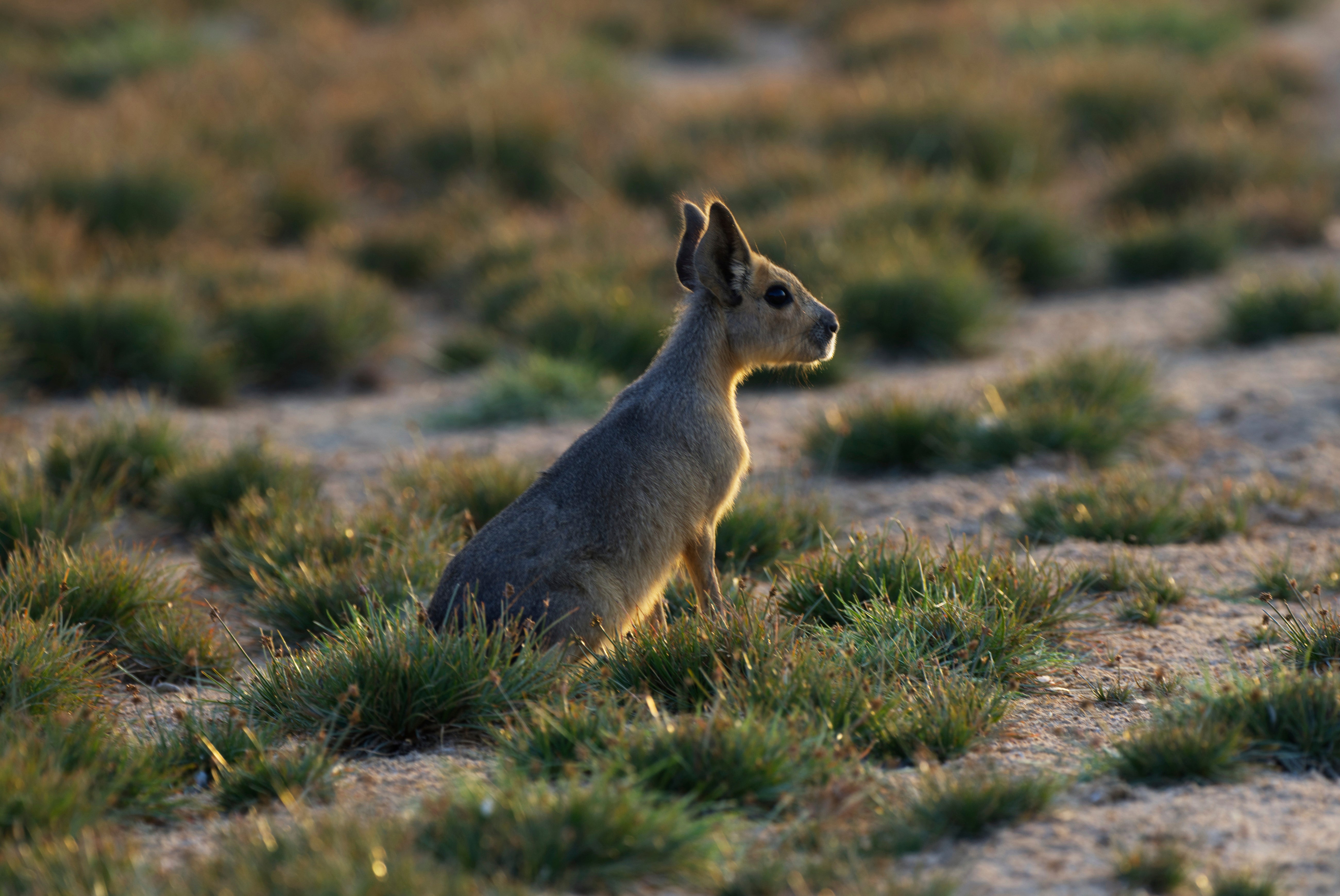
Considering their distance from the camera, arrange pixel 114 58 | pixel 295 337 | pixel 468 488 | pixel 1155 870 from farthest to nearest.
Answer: pixel 114 58 < pixel 295 337 < pixel 468 488 < pixel 1155 870

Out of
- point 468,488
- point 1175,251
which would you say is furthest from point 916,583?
point 1175,251

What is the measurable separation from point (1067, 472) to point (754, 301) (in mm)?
2994

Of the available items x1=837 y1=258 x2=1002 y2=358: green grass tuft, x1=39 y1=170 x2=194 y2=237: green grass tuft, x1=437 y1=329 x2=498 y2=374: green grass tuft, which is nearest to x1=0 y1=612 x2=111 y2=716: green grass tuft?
x1=437 y1=329 x2=498 y2=374: green grass tuft

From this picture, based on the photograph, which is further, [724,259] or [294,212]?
[294,212]

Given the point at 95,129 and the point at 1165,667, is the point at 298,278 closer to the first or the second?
the point at 95,129

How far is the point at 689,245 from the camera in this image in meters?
5.18

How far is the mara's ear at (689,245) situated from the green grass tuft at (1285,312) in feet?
19.4

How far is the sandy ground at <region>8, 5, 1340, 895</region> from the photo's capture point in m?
3.55

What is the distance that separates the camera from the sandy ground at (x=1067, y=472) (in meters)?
3.55

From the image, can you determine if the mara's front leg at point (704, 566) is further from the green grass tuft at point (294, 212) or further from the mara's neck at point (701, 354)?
the green grass tuft at point (294, 212)

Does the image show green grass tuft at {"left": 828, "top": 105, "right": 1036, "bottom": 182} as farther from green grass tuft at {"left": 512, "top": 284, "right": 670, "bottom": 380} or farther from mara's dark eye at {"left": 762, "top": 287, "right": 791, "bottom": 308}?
mara's dark eye at {"left": 762, "top": 287, "right": 791, "bottom": 308}

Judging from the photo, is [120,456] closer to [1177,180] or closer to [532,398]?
→ [532,398]

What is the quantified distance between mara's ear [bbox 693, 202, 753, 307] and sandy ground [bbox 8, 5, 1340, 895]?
150cm

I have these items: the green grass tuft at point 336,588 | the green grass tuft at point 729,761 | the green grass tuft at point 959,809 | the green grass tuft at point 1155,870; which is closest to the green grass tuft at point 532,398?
the green grass tuft at point 336,588
